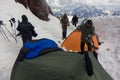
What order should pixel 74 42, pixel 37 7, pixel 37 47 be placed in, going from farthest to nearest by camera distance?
1. pixel 37 7
2. pixel 74 42
3. pixel 37 47

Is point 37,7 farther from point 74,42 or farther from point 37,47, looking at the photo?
point 37,47

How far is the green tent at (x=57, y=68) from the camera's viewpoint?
6.64m

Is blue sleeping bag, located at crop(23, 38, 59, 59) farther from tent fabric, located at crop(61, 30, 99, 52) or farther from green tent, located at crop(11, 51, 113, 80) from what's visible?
tent fabric, located at crop(61, 30, 99, 52)

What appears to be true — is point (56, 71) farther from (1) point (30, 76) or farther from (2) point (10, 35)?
(2) point (10, 35)

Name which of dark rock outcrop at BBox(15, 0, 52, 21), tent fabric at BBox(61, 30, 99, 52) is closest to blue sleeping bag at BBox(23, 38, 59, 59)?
tent fabric at BBox(61, 30, 99, 52)

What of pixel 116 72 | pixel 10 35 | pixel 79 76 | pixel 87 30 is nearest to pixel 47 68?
pixel 79 76

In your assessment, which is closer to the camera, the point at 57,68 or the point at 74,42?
the point at 57,68

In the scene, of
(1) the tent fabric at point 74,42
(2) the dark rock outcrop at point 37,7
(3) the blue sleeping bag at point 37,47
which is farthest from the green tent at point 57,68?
(2) the dark rock outcrop at point 37,7

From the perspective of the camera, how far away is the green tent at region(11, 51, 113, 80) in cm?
664

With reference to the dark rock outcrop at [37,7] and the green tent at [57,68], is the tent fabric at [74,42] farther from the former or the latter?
the dark rock outcrop at [37,7]

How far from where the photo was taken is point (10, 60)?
13.4m

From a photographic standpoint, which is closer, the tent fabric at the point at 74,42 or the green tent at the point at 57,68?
the green tent at the point at 57,68

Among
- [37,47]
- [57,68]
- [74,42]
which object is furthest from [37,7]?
[57,68]

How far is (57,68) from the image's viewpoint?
6.73 meters
